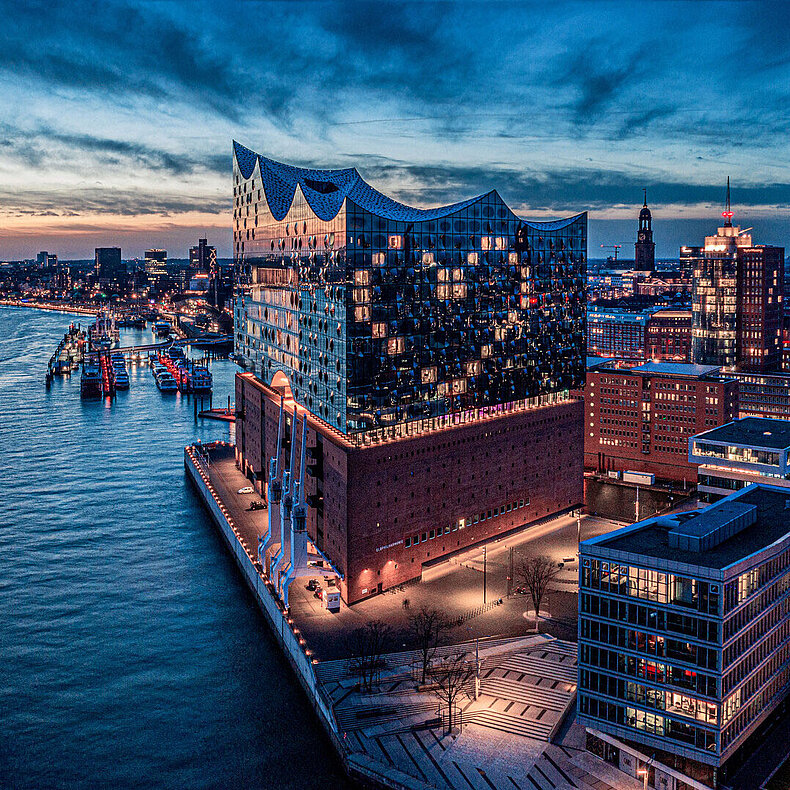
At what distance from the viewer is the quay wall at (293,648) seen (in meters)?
40.2

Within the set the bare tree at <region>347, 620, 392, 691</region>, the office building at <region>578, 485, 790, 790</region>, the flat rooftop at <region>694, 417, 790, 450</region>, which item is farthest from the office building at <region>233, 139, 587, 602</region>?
Result: the office building at <region>578, 485, 790, 790</region>

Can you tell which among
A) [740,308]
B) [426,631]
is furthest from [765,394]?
[426,631]

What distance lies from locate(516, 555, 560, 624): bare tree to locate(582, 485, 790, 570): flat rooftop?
12508mm

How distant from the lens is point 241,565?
68.6 meters

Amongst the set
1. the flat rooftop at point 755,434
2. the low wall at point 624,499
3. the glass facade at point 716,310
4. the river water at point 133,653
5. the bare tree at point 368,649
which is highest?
the glass facade at point 716,310

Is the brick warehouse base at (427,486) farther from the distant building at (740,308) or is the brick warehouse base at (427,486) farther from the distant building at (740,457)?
the distant building at (740,308)

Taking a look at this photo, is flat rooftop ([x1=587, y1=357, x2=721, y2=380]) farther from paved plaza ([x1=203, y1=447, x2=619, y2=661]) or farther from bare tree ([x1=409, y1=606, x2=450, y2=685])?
bare tree ([x1=409, y1=606, x2=450, y2=685])

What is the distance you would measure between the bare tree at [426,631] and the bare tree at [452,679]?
0.83 m

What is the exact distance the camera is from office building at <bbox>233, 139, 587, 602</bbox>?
59.7 m

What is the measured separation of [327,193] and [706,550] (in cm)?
5374

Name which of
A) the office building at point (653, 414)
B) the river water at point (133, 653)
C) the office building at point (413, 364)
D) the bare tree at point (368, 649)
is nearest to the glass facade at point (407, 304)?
the office building at point (413, 364)

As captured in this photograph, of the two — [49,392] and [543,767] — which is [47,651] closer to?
[543,767]

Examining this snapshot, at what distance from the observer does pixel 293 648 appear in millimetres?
52938

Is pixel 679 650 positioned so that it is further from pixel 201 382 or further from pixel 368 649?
pixel 201 382
